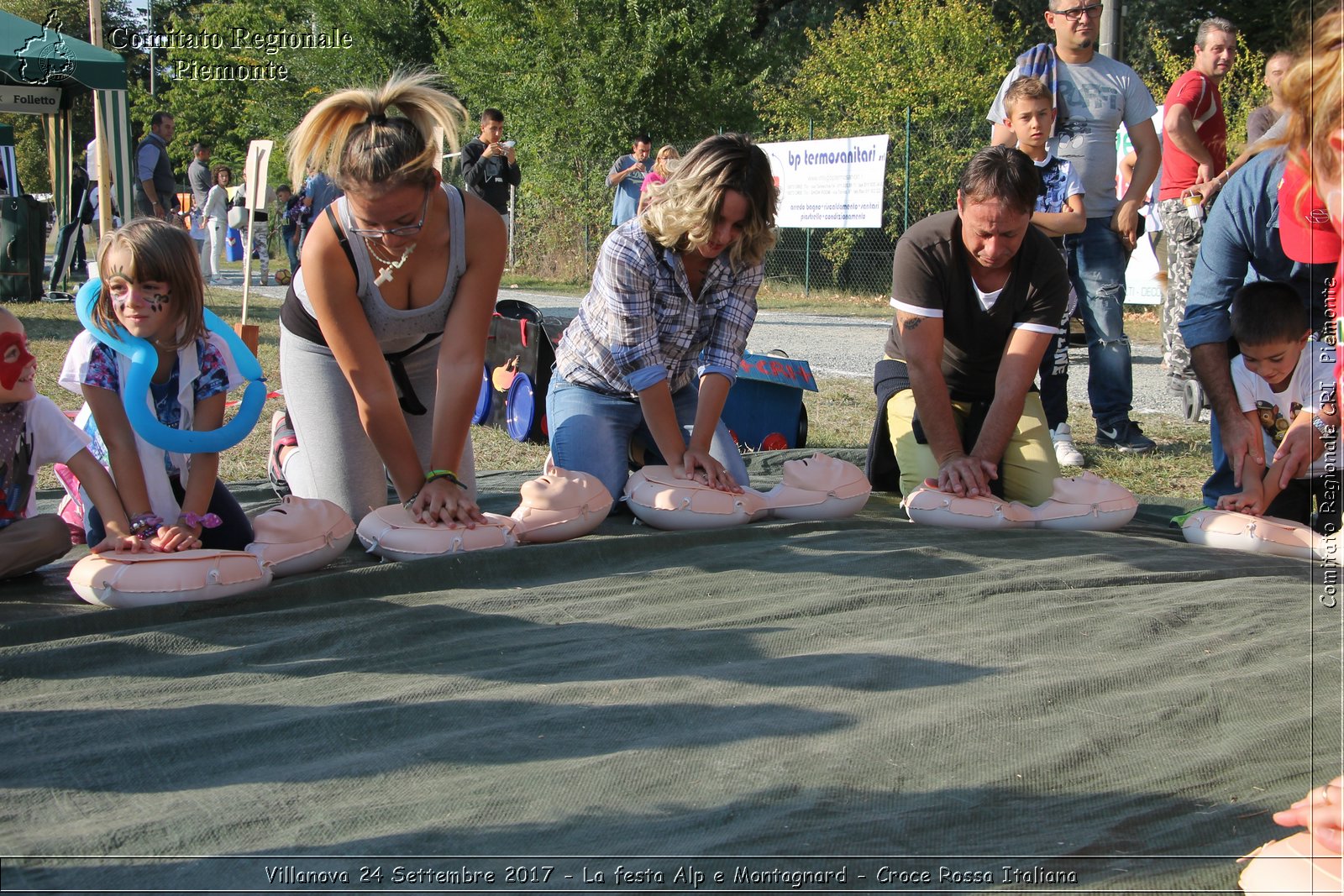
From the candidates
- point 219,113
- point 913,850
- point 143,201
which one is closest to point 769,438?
point 913,850

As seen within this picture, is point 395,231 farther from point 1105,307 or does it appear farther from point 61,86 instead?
point 61,86

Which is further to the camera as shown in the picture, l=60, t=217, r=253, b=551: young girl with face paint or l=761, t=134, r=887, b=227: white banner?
l=761, t=134, r=887, b=227: white banner

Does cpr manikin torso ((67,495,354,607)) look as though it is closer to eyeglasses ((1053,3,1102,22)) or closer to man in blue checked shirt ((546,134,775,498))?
man in blue checked shirt ((546,134,775,498))

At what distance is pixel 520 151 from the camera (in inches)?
691

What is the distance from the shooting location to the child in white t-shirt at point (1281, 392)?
3072mm

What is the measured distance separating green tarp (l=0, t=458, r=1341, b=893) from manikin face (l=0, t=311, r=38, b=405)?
0.44 meters

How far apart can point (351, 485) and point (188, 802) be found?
1.59m

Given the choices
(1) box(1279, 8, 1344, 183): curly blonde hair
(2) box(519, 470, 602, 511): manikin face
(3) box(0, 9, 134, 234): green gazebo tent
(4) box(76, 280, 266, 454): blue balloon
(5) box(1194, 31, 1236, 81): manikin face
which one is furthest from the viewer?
(3) box(0, 9, 134, 234): green gazebo tent

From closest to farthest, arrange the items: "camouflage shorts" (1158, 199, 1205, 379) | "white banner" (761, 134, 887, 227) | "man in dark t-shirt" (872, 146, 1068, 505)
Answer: "man in dark t-shirt" (872, 146, 1068, 505)
"camouflage shorts" (1158, 199, 1205, 379)
"white banner" (761, 134, 887, 227)

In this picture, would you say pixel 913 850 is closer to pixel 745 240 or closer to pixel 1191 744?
pixel 1191 744

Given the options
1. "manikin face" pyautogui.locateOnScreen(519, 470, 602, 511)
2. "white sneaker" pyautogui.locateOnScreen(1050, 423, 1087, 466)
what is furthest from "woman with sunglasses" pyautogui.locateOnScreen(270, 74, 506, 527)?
"white sneaker" pyautogui.locateOnScreen(1050, 423, 1087, 466)

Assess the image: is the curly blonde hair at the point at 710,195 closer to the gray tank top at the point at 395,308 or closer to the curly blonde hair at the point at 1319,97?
the gray tank top at the point at 395,308

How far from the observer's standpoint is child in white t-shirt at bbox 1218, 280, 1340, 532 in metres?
3.07

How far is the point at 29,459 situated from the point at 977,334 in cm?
262
